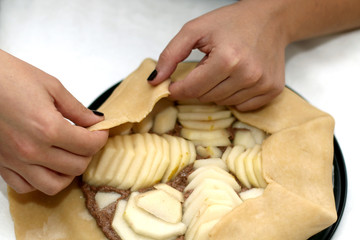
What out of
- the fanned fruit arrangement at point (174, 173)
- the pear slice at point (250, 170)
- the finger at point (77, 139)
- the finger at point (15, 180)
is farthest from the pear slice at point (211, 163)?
the finger at point (15, 180)

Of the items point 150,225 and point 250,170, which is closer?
point 150,225

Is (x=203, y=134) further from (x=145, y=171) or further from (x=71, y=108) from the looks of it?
(x=71, y=108)

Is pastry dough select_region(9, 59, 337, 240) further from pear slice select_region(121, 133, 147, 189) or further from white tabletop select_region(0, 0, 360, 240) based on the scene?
white tabletop select_region(0, 0, 360, 240)

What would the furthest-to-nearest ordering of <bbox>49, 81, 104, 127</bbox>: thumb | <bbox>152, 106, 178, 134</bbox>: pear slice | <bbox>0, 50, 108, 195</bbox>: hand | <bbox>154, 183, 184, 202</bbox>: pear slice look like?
<bbox>152, 106, 178, 134</bbox>: pear slice
<bbox>154, 183, 184, 202</bbox>: pear slice
<bbox>49, 81, 104, 127</bbox>: thumb
<bbox>0, 50, 108, 195</bbox>: hand

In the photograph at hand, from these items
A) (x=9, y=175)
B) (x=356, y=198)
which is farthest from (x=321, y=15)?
(x=9, y=175)

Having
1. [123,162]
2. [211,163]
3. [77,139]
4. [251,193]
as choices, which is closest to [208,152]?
[211,163]

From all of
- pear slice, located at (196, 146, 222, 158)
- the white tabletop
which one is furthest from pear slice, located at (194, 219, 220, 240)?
the white tabletop

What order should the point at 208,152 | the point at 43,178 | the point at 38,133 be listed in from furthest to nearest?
the point at 208,152 < the point at 43,178 < the point at 38,133
